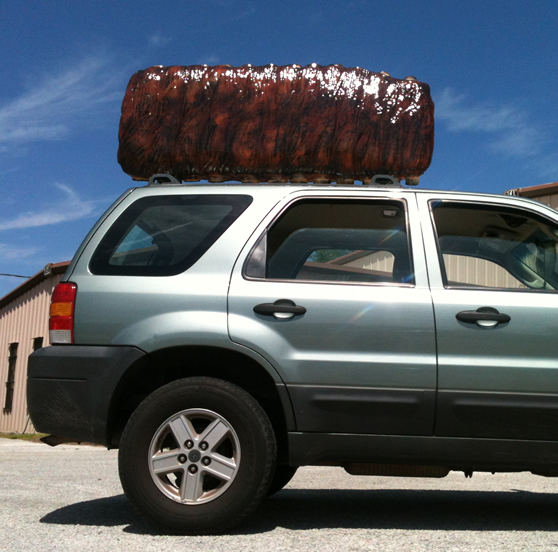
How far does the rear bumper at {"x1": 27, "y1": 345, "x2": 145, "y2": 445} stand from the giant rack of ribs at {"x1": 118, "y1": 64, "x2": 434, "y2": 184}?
146 centimetres

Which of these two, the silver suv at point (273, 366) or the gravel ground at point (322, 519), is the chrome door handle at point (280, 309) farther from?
the gravel ground at point (322, 519)

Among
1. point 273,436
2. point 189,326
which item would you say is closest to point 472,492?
point 273,436

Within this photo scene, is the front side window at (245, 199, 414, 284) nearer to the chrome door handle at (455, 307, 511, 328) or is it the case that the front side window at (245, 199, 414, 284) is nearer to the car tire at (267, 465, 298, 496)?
the chrome door handle at (455, 307, 511, 328)

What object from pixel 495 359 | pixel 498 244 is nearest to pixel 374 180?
pixel 498 244

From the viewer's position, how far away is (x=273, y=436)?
378 centimetres

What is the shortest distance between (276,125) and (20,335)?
64.3 feet

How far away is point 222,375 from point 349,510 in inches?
56.8

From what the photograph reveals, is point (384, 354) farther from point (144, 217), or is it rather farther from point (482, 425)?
point (144, 217)

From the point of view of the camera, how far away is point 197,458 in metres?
3.75

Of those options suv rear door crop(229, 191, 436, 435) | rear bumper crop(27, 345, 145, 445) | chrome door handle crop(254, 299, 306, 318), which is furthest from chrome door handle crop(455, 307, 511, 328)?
rear bumper crop(27, 345, 145, 445)

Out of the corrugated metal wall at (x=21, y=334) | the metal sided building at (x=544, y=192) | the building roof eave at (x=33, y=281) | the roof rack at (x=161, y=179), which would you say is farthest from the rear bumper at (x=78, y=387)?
the corrugated metal wall at (x=21, y=334)

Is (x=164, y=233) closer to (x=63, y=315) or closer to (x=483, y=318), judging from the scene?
(x=63, y=315)

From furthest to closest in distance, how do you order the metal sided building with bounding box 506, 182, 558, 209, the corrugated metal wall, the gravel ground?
the corrugated metal wall, the metal sided building with bounding box 506, 182, 558, 209, the gravel ground

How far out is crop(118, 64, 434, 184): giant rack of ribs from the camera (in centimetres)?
463
